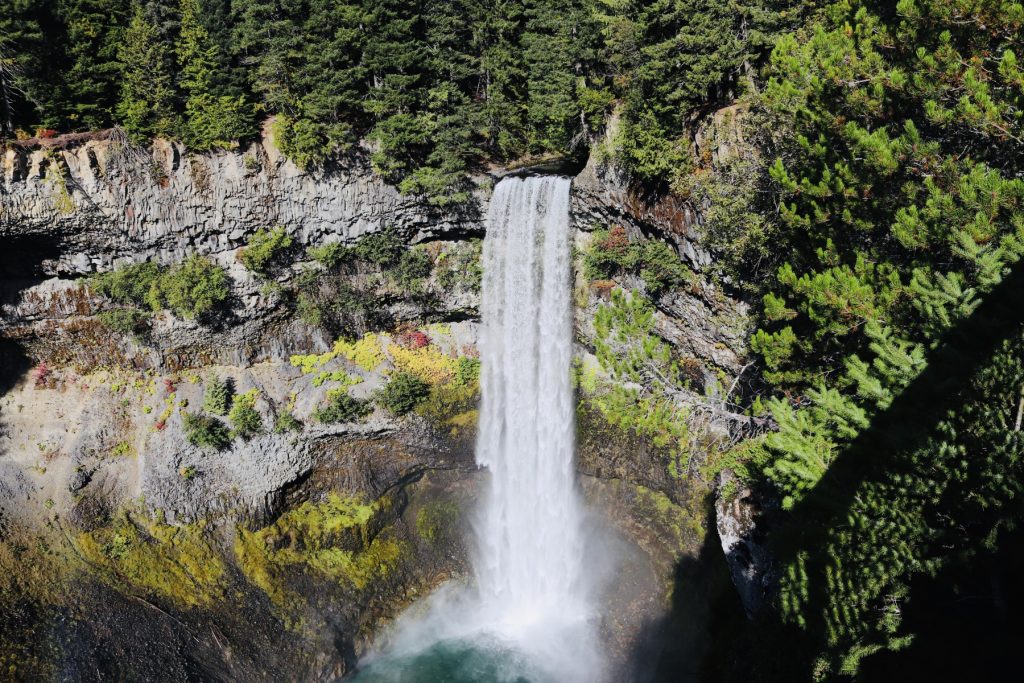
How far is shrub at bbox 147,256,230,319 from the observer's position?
2359cm

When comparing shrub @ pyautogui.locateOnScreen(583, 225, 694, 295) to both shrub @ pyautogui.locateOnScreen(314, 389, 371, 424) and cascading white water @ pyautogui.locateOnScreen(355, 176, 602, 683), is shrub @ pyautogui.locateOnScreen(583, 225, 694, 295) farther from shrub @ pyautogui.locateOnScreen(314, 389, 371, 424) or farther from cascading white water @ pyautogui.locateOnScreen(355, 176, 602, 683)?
shrub @ pyautogui.locateOnScreen(314, 389, 371, 424)

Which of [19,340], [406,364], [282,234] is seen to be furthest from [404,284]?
[19,340]

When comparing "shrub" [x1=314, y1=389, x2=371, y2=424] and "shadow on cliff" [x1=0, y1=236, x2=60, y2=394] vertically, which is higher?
"shadow on cliff" [x1=0, y1=236, x2=60, y2=394]

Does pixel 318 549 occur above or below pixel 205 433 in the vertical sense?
below

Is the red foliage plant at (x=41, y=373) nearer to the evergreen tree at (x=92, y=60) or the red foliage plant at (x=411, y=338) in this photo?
the evergreen tree at (x=92, y=60)

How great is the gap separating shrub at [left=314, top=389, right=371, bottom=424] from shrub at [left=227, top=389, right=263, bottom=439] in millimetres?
2406

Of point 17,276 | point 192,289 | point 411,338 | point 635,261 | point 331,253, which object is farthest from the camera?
point 411,338

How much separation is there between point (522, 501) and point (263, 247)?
15168mm

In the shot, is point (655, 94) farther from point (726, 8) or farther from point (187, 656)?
point (187, 656)

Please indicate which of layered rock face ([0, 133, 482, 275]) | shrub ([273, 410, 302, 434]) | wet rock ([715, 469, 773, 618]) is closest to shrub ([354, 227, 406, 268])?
layered rock face ([0, 133, 482, 275])

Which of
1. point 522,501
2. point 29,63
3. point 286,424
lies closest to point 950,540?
point 522,501

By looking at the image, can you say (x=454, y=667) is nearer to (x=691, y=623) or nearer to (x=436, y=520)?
(x=436, y=520)

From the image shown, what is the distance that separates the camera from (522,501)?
2412 centimetres

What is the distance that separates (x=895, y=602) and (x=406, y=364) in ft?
64.4
